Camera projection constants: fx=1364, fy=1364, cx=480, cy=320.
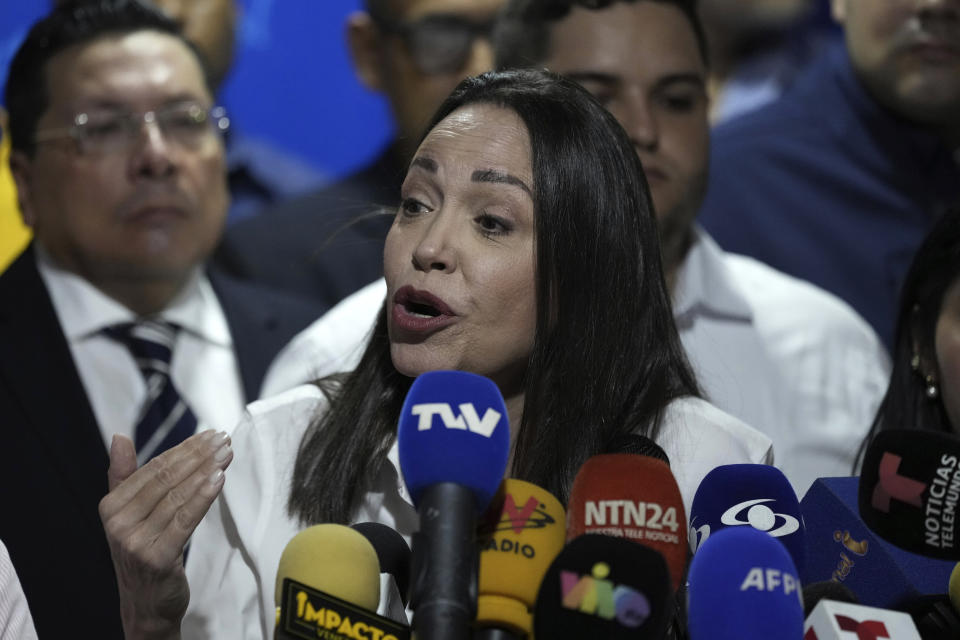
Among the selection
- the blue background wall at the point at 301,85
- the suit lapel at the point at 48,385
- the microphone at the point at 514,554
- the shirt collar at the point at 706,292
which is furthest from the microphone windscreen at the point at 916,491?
the blue background wall at the point at 301,85

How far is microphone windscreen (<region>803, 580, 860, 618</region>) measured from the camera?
5.57 ft

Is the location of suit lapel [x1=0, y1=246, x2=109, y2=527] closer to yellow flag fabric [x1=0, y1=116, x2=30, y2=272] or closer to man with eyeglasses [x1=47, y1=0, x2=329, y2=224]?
yellow flag fabric [x1=0, y1=116, x2=30, y2=272]

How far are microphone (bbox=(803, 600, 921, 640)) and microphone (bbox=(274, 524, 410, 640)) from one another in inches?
18.7

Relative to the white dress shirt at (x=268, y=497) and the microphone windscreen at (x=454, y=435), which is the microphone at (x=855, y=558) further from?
the microphone windscreen at (x=454, y=435)

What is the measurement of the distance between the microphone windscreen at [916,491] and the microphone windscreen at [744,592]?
0.29m

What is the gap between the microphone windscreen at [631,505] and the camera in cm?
166

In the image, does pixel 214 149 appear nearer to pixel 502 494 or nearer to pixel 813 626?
pixel 502 494

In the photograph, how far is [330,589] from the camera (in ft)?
5.10

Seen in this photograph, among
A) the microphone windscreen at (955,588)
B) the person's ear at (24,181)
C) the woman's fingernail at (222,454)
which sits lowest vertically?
the microphone windscreen at (955,588)

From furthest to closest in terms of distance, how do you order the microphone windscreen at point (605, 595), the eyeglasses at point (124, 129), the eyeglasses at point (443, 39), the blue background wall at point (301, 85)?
the blue background wall at point (301, 85) < the eyeglasses at point (443, 39) < the eyeglasses at point (124, 129) < the microphone windscreen at point (605, 595)

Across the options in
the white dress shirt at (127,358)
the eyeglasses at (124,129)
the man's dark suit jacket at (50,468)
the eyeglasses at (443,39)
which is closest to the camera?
the man's dark suit jacket at (50,468)

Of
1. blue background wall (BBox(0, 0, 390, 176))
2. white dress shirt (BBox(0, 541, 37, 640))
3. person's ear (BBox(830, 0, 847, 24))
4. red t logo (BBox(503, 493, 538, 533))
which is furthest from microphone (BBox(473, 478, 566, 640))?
blue background wall (BBox(0, 0, 390, 176))

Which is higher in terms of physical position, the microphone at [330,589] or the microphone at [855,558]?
the microphone at [330,589]

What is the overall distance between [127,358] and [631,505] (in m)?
2.05
